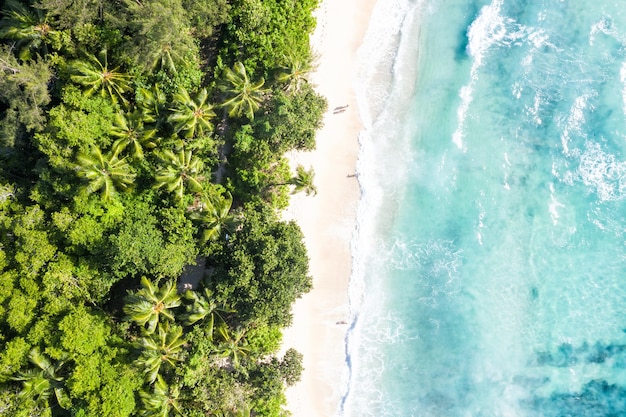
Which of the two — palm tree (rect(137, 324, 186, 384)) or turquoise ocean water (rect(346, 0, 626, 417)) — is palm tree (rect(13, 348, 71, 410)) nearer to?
palm tree (rect(137, 324, 186, 384))

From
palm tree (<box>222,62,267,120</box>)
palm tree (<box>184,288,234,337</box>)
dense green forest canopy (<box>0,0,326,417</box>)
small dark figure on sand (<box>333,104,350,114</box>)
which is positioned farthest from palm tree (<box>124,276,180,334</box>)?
small dark figure on sand (<box>333,104,350,114</box>)

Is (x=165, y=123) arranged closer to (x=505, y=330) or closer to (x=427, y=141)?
(x=427, y=141)

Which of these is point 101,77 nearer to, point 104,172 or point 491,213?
point 104,172

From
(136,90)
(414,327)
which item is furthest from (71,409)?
(414,327)

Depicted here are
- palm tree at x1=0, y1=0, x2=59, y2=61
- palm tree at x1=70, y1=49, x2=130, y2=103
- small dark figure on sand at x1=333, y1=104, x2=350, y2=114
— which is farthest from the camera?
small dark figure on sand at x1=333, y1=104, x2=350, y2=114

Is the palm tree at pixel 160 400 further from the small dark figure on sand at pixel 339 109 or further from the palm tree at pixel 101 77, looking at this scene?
the small dark figure on sand at pixel 339 109

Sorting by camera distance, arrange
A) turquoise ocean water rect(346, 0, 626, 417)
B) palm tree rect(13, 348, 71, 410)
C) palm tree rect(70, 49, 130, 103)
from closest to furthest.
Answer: palm tree rect(13, 348, 71, 410), palm tree rect(70, 49, 130, 103), turquoise ocean water rect(346, 0, 626, 417)
